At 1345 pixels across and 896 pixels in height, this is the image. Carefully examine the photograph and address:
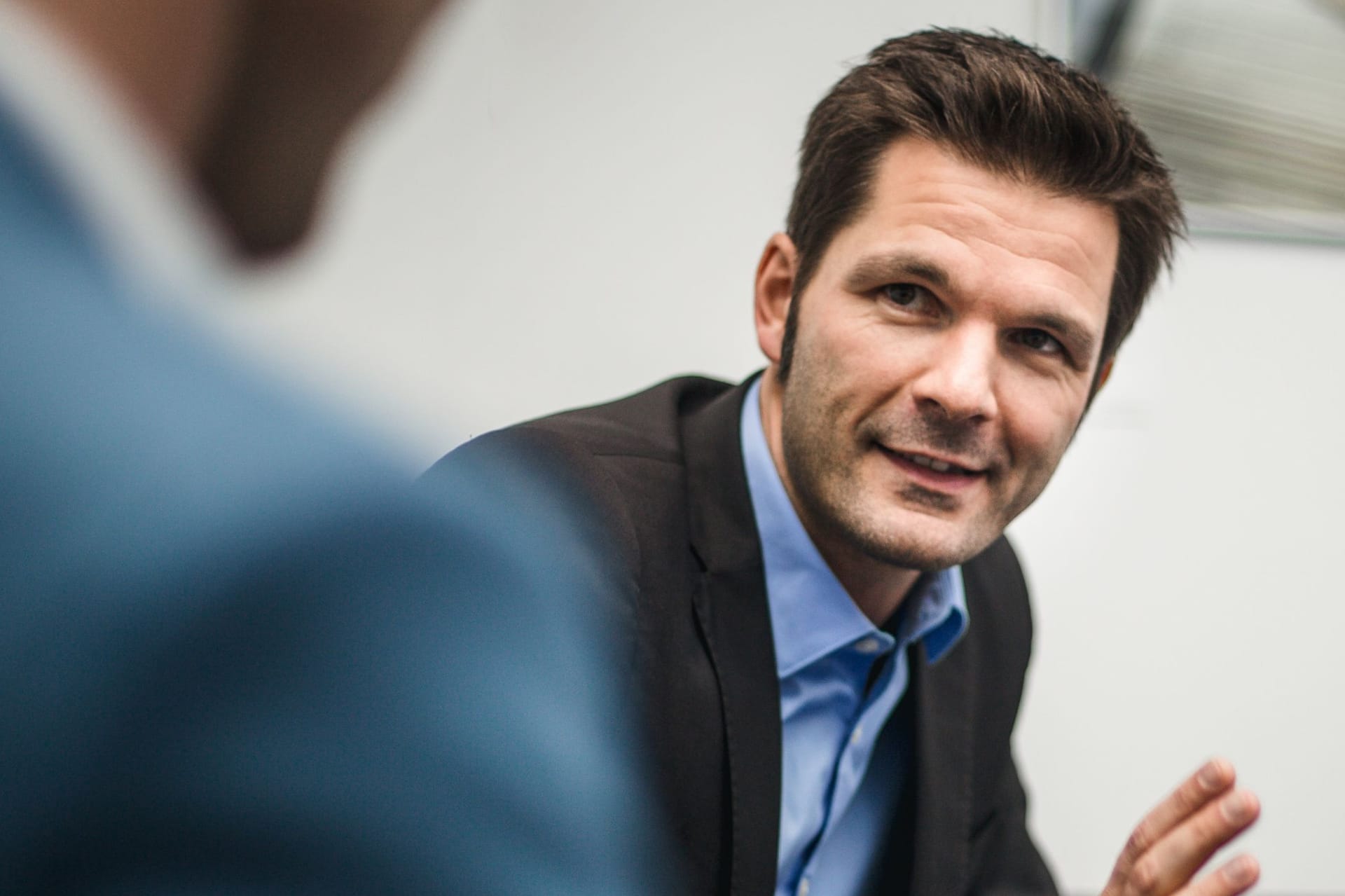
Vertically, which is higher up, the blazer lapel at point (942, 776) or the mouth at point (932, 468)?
the mouth at point (932, 468)

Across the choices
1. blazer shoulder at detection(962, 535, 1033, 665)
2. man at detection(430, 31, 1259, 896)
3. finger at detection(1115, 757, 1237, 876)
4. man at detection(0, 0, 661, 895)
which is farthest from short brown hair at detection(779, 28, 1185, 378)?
man at detection(0, 0, 661, 895)

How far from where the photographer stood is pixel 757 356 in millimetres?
Answer: 1348

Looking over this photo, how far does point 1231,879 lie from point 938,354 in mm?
447

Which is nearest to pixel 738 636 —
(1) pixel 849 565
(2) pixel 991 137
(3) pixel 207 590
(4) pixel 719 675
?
(4) pixel 719 675

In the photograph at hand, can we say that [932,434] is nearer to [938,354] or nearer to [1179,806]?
[938,354]

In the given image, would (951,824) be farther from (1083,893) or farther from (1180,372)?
(1180,372)

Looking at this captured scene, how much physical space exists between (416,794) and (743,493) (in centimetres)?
73

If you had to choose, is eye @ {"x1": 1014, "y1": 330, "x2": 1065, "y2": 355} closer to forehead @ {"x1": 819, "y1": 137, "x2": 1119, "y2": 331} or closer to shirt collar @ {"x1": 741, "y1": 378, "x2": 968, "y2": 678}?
forehead @ {"x1": 819, "y1": 137, "x2": 1119, "y2": 331}

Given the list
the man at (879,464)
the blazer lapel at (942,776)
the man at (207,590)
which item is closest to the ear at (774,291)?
the man at (879,464)

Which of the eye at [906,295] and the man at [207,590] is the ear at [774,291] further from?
the man at [207,590]

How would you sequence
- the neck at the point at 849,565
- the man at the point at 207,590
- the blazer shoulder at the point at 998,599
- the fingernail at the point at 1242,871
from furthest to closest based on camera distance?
A: 1. the blazer shoulder at the point at 998,599
2. the neck at the point at 849,565
3. the fingernail at the point at 1242,871
4. the man at the point at 207,590

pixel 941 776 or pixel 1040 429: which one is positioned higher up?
pixel 1040 429

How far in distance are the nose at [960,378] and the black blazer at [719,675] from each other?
0.18 m

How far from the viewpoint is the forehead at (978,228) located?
87 centimetres
